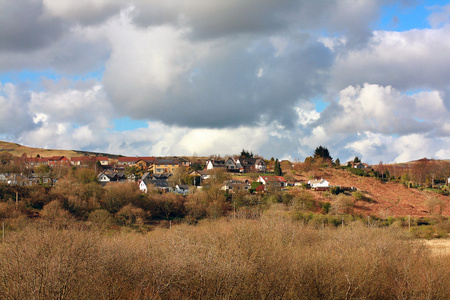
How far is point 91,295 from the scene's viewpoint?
15773 mm

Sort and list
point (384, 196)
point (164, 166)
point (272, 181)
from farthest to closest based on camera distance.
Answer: point (164, 166) → point (384, 196) → point (272, 181)

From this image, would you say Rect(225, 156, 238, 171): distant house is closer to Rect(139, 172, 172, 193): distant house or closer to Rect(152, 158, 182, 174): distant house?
Rect(152, 158, 182, 174): distant house

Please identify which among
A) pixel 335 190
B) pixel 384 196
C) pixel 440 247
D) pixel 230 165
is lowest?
pixel 440 247

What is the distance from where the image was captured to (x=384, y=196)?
240ft

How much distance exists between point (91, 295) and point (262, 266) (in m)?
9.15

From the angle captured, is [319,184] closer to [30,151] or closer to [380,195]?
[380,195]

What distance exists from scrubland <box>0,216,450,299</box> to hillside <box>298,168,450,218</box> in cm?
4063

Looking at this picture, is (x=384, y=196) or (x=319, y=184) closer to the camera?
(x=384, y=196)

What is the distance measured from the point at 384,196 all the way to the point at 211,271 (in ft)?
209

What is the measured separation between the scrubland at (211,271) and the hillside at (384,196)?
133 ft

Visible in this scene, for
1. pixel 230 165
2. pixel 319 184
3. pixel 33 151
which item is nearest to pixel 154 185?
pixel 319 184

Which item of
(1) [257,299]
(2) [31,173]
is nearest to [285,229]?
(1) [257,299]

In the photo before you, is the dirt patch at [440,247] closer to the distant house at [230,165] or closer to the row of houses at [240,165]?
the row of houses at [240,165]

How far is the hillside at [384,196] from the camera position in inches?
2539
